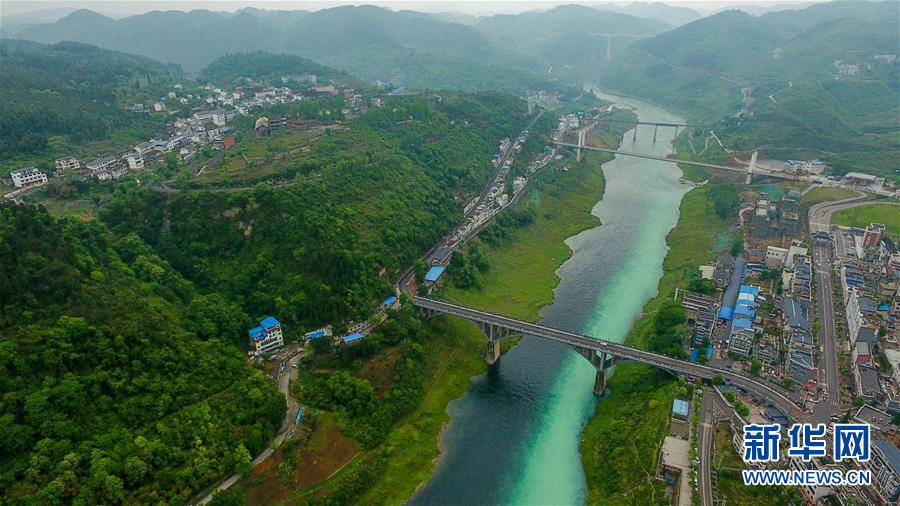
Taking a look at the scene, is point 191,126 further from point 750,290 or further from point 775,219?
point 775,219

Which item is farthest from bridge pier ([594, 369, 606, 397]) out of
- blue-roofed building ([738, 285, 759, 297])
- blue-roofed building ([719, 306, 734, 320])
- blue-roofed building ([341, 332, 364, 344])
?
blue-roofed building ([341, 332, 364, 344])

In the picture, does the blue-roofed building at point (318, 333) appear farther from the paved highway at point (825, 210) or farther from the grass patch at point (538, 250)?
the paved highway at point (825, 210)

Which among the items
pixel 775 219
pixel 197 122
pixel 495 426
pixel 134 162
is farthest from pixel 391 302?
pixel 197 122

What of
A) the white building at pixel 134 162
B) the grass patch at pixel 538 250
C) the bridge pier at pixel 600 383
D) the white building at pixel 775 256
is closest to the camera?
the bridge pier at pixel 600 383

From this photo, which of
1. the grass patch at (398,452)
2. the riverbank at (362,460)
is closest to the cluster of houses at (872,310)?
the grass patch at (398,452)

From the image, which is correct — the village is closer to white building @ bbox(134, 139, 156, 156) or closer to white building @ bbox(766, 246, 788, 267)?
white building @ bbox(134, 139, 156, 156)

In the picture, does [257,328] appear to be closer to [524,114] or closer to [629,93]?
[524,114]

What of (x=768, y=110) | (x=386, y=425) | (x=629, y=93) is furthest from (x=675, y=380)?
(x=629, y=93)
